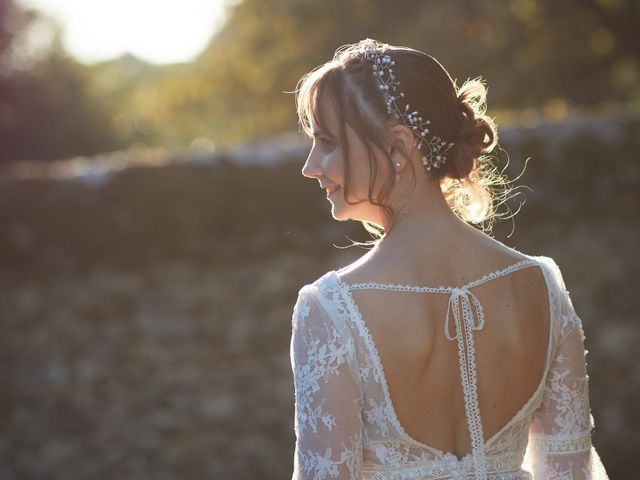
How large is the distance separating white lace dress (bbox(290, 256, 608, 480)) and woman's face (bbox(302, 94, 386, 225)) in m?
0.21

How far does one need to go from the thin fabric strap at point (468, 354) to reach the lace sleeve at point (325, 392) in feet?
0.83

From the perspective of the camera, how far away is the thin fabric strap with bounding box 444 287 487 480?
214 cm

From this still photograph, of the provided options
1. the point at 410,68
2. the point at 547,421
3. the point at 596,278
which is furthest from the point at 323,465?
the point at 596,278

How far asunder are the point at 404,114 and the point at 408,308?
1.47 feet

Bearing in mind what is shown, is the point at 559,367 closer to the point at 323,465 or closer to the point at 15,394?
the point at 323,465

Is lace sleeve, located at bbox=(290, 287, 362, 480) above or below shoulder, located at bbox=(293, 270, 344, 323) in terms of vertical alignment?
below

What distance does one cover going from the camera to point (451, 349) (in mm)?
2162

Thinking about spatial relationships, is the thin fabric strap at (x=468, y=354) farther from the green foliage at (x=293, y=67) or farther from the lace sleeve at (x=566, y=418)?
the green foliage at (x=293, y=67)

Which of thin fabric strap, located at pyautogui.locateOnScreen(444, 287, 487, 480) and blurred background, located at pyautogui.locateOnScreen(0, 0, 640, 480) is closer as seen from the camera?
thin fabric strap, located at pyautogui.locateOnScreen(444, 287, 487, 480)

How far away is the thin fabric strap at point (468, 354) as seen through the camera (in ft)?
7.04

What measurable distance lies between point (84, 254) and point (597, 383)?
4251 millimetres

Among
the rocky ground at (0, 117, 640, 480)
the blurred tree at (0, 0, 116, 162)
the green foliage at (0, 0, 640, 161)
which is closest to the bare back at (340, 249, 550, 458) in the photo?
the rocky ground at (0, 117, 640, 480)

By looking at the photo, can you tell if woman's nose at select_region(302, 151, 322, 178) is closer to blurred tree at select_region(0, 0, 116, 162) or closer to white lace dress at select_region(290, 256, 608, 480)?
white lace dress at select_region(290, 256, 608, 480)

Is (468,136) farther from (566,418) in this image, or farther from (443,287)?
(566,418)
